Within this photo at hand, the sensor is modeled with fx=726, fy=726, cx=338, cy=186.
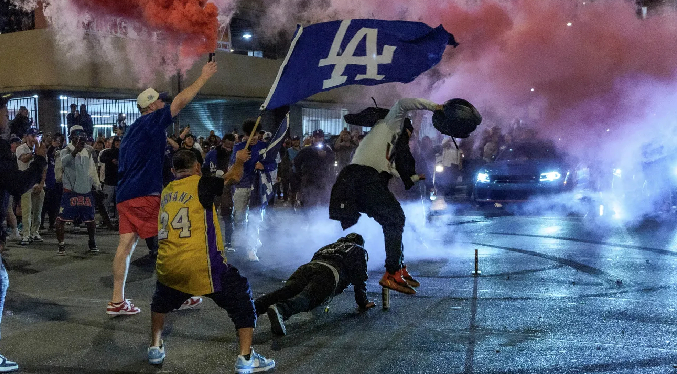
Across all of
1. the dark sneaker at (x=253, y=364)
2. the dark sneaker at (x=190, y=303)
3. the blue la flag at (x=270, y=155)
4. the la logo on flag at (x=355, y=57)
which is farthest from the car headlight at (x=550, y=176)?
the dark sneaker at (x=253, y=364)

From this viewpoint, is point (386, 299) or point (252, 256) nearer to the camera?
point (386, 299)

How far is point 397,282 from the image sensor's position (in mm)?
7016

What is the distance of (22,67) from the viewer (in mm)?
22031

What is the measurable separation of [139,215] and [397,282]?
2511 mm

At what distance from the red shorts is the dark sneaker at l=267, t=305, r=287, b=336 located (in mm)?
1627

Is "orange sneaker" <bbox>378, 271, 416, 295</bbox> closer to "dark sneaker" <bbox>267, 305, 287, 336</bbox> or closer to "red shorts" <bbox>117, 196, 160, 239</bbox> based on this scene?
"dark sneaker" <bbox>267, 305, 287, 336</bbox>

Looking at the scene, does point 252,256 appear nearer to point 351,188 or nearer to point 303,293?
point 351,188

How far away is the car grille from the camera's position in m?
15.9

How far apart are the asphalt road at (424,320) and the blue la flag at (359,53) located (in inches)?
85.6

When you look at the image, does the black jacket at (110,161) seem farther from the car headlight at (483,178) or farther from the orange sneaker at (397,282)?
the car headlight at (483,178)

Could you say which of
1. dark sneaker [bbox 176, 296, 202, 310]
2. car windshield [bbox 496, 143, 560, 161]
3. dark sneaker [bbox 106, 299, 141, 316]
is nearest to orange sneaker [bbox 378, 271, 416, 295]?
dark sneaker [bbox 176, 296, 202, 310]

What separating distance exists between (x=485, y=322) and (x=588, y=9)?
14.3 meters

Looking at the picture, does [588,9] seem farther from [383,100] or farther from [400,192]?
[400,192]

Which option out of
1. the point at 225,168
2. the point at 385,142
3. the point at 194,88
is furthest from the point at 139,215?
the point at 225,168
